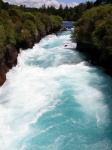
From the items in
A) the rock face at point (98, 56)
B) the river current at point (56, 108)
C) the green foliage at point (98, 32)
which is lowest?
the river current at point (56, 108)

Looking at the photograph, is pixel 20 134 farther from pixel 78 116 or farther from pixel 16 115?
pixel 78 116

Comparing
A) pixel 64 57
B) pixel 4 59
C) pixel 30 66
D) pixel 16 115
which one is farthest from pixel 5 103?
pixel 64 57

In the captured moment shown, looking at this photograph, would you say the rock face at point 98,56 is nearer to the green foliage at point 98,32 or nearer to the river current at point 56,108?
the river current at point 56,108

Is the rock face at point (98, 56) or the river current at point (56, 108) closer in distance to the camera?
the river current at point (56, 108)

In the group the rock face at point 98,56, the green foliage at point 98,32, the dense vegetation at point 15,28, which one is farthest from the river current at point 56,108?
the dense vegetation at point 15,28

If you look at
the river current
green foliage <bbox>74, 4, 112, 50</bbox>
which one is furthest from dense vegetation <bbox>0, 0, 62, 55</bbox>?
green foliage <bbox>74, 4, 112, 50</bbox>

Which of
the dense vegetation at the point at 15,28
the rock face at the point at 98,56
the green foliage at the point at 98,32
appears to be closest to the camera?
the green foliage at the point at 98,32

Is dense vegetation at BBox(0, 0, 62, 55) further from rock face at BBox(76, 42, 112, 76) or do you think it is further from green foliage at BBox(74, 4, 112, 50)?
rock face at BBox(76, 42, 112, 76)
